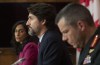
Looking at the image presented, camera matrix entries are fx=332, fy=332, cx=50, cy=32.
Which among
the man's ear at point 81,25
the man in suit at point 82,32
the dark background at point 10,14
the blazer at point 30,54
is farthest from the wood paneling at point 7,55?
the man's ear at point 81,25

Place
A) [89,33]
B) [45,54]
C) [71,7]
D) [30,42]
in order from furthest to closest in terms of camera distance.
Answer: [30,42] → [45,54] → [71,7] → [89,33]

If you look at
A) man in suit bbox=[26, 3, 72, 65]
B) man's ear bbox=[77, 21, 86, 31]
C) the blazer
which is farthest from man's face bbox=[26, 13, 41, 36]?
man's ear bbox=[77, 21, 86, 31]

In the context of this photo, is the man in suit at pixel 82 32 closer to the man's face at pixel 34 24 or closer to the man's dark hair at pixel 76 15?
the man's dark hair at pixel 76 15

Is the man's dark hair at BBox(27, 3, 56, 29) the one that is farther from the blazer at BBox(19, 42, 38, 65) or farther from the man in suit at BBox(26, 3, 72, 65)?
the blazer at BBox(19, 42, 38, 65)

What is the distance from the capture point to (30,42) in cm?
302

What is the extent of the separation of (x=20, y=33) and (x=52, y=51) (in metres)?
1.14

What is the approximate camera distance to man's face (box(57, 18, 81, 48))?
181cm

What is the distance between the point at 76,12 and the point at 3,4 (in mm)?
3866

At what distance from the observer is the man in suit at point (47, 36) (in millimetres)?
2395

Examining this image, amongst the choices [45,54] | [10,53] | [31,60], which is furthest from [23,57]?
[10,53]

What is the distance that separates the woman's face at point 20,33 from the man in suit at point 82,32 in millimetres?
1456

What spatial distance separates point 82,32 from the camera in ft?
5.85

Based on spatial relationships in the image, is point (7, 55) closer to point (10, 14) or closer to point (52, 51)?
point (10, 14)

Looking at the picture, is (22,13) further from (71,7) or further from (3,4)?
(71,7)
